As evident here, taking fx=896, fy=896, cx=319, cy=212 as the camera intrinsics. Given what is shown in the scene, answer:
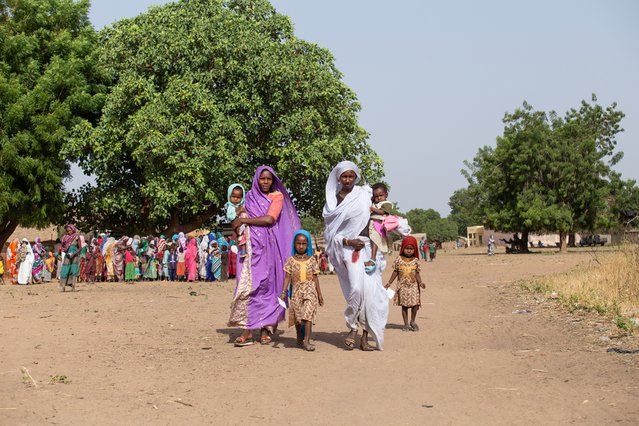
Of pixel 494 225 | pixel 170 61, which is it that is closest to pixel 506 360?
pixel 170 61

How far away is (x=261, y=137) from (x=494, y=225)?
2660 cm

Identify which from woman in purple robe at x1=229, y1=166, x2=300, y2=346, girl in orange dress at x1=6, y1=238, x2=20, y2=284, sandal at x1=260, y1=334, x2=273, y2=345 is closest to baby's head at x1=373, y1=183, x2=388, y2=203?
woman in purple robe at x1=229, y1=166, x2=300, y2=346

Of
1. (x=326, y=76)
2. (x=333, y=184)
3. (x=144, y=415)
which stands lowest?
(x=144, y=415)

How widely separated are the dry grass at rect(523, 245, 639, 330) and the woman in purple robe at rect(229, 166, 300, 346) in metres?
4.17

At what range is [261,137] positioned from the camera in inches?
1272

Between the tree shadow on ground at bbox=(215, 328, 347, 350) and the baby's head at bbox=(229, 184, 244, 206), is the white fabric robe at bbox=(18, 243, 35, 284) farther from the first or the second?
the baby's head at bbox=(229, 184, 244, 206)

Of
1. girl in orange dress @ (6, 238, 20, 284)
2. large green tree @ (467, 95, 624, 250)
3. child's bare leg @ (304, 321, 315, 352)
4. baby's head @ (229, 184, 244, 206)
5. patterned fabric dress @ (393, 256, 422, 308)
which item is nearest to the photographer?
child's bare leg @ (304, 321, 315, 352)

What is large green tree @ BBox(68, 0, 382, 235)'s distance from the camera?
95.6ft

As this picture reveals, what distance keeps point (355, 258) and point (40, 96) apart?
2359cm

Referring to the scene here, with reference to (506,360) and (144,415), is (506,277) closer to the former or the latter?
(506,360)

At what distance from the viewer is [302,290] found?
10094 mm

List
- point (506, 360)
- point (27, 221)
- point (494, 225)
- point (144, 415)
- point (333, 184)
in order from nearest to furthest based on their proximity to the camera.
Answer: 1. point (144, 415)
2. point (506, 360)
3. point (333, 184)
4. point (27, 221)
5. point (494, 225)

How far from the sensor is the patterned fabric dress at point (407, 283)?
12375 millimetres

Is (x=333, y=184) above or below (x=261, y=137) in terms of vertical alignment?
below
